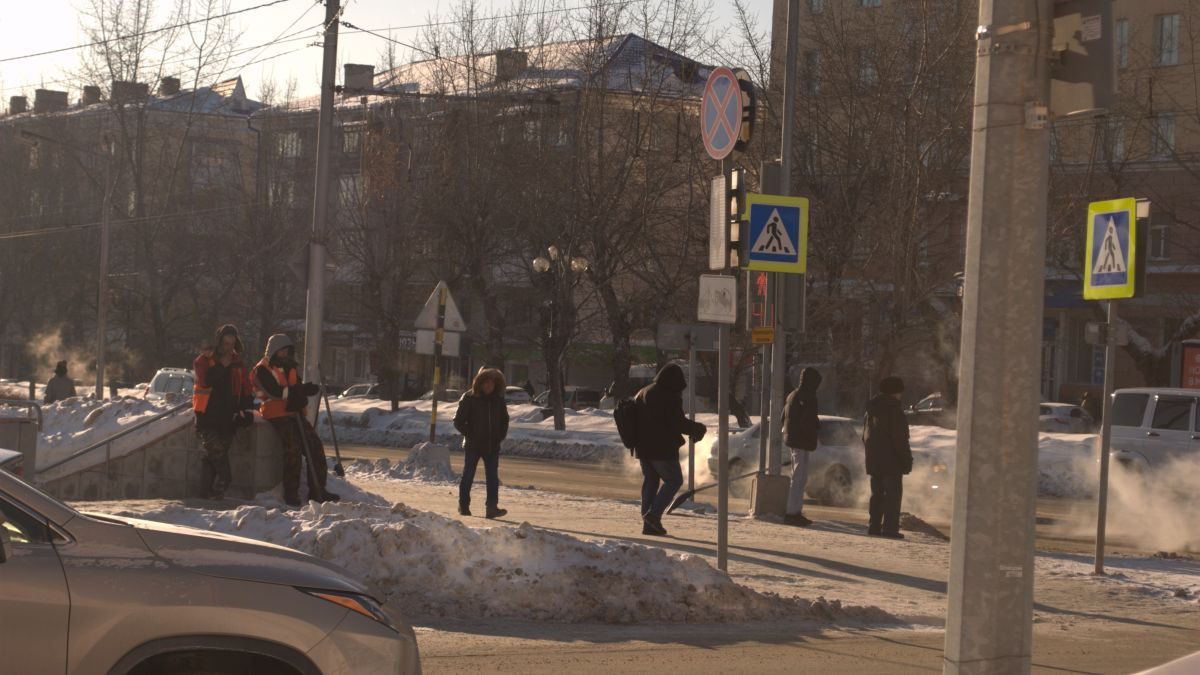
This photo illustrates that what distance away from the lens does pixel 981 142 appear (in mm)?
5848

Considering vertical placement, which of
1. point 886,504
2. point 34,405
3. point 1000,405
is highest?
point 1000,405

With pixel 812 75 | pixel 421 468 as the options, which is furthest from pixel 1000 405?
pixel 812 75

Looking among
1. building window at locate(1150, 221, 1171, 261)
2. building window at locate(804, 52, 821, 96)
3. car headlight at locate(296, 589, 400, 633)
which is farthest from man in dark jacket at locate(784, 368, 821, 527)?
building window at locate(1150, 221, 1171, 261)

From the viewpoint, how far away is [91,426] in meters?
18.7

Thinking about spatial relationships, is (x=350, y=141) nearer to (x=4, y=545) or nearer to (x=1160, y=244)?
(x=1160, y=244)

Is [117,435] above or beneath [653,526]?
above

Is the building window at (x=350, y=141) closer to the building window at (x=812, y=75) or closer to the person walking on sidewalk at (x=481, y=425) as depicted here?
→ the building window at (x=812, y=75)

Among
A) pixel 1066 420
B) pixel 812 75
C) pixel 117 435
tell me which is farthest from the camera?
pixel 1066 420

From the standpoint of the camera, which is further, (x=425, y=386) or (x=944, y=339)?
(x=425, y=386)

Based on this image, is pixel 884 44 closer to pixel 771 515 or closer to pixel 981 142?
pixel 771 515

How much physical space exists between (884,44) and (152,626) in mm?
28672

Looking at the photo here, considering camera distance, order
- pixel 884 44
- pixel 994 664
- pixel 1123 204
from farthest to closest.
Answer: pixel 884 44 → pixel 1123 204 → pixel 994 664

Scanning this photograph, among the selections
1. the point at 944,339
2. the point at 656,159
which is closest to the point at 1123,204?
the point at 944,339

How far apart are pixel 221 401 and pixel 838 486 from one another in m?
10.7
